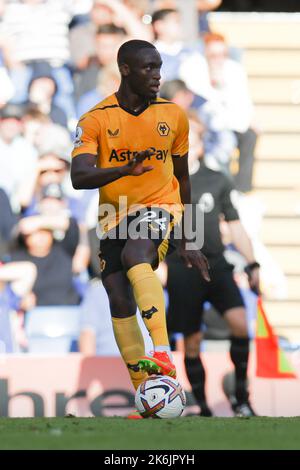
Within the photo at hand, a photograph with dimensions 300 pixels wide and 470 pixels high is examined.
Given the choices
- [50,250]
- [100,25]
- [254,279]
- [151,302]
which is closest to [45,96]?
[100,25]

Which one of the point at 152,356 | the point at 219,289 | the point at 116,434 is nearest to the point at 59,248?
the point at 219,289

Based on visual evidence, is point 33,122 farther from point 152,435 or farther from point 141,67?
point 152,435

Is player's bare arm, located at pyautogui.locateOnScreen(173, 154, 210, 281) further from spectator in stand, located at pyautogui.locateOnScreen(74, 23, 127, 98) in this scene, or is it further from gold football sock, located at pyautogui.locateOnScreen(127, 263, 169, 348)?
spectator in stand, located at pyautogui.locateOnScreen(74, 23, 127, 98)

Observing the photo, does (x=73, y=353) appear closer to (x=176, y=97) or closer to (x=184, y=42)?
(x=176, y=97)

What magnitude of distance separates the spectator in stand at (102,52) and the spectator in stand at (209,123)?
0.70m

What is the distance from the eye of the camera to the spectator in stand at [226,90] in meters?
12.0

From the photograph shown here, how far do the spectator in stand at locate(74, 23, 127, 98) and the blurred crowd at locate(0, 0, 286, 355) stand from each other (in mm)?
A: 10

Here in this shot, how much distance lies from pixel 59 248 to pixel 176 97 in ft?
6.41

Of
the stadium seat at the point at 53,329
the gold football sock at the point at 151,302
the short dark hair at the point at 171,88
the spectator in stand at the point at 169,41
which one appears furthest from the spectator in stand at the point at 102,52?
the gold football sock at the point at 151,302

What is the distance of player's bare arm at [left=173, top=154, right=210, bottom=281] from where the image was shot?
7.38 meters

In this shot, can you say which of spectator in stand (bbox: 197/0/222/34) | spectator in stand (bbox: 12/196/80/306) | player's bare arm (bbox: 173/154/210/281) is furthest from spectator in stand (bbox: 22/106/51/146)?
player's bare arm (bbox: 173/154/210/281)

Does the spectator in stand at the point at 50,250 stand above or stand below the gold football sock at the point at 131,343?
above

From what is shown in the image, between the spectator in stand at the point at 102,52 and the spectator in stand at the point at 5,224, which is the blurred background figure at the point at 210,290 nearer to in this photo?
the spectator in stand at the point at 5,224

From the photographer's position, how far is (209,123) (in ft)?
38.6
